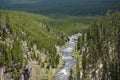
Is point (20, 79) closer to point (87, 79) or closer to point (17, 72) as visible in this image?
point (17, 72)

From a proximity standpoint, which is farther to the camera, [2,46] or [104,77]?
[2,46]

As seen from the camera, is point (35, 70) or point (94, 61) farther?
point (35, 70)

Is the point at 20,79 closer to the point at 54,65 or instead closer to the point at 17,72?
the point at 17,72

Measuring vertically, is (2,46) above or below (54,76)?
above

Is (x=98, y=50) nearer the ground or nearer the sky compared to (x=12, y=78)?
nearer the sky

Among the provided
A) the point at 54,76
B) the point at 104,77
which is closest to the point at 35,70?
the point at 54,76

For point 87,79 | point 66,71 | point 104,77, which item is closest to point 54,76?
point 66,71

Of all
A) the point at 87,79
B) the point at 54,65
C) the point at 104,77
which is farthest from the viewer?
the point at 54,65

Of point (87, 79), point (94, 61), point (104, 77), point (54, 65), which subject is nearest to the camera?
point (104, 77)

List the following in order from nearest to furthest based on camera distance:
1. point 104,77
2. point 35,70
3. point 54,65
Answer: point 104,77 → point 35,70 → point 54,65
